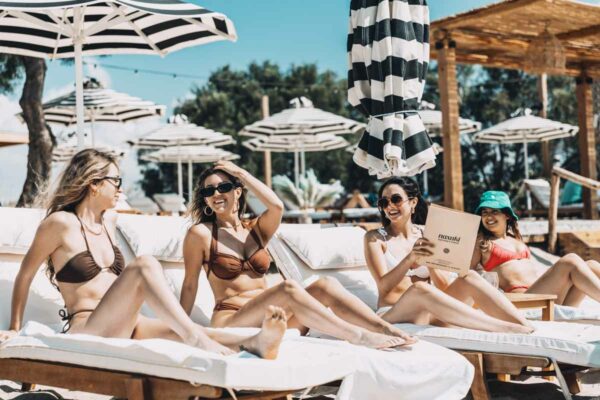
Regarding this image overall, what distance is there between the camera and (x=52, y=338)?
10.3ft

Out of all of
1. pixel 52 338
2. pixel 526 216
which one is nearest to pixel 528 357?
pixel 52 338

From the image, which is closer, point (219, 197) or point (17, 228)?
point (219, 197)

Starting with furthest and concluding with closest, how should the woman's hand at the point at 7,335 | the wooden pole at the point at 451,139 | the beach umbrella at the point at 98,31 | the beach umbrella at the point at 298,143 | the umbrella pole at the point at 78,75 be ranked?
the beach umbrella at the point at 298,143 → the wooden pole at the point at 451,139 → the umbrella pole at the point at 78,75 → the beach umbrella at the point at 98,31 → the woman's hand at the point at 7,335

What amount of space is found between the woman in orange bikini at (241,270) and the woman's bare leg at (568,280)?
1.75 m

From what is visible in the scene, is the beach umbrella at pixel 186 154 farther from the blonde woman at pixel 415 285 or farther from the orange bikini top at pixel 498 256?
the blonde woman at pixel 415 285

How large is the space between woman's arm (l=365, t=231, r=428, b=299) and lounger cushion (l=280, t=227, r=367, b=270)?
1.70ft

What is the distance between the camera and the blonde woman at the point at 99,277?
3170mm

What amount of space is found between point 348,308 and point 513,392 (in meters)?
1.32

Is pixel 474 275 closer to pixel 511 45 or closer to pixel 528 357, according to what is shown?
pixel 528 357

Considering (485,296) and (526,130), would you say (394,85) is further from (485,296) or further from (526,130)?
(526,130)

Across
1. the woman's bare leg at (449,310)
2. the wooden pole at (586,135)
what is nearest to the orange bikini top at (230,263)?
the woman's bare leg at (449,310)

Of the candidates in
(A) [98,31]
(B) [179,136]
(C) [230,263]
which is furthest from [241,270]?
(B) [179,136]

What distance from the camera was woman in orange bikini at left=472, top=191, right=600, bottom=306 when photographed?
4988 millimetres

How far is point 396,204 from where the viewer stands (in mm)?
4820
